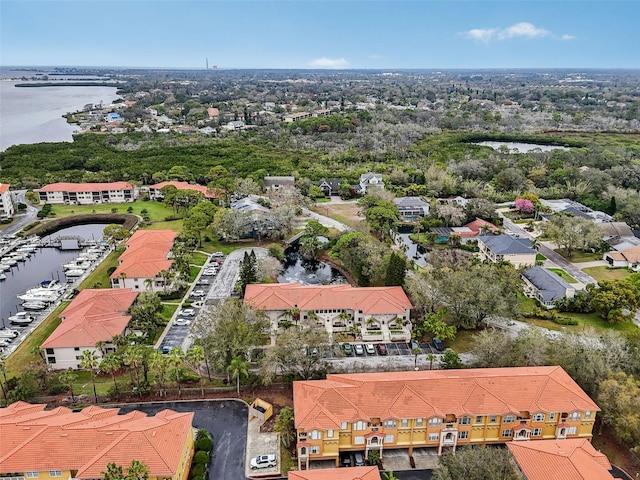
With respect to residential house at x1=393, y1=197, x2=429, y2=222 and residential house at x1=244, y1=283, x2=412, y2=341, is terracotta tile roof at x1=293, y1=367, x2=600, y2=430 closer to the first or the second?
residential house at x1=244, y1=283, x2=412, y2=341

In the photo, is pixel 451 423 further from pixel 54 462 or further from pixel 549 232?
pixel 549 232

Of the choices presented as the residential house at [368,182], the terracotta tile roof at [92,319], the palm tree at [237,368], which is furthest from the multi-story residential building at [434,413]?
the residential house at [368,182]

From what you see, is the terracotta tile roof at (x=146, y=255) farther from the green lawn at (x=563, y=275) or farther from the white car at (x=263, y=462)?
the green lawn at (x=563, y=275)

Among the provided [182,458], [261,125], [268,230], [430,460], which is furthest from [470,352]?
[261,125]

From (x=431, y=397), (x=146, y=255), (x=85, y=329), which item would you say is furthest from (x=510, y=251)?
(x=85, y=329)

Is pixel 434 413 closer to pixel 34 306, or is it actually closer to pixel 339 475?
pixel 339 475

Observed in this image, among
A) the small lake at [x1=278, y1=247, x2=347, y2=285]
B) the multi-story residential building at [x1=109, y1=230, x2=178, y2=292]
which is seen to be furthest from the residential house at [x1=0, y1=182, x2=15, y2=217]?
the small lake at [x1=278, y1=247, x2=347, y2=285]
